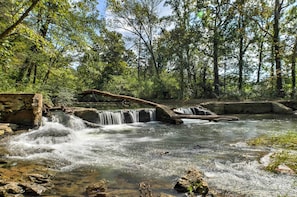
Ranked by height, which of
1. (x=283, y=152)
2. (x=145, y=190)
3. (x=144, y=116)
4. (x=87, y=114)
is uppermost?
(x=87, y=114)

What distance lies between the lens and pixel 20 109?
28.5ft

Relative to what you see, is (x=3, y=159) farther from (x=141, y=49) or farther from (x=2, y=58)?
(x=141, y=49)

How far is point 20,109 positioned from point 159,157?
17.8 ft

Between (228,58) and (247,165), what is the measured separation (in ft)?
75.1

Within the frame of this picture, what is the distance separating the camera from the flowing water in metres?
4.10

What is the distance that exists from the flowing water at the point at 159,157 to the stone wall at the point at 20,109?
842mm

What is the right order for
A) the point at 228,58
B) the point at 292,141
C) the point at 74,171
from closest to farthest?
1. the point at 74,171
2. the point at 292,141
3. the point at 228,58

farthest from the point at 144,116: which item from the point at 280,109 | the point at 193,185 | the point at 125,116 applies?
the point at 193,185

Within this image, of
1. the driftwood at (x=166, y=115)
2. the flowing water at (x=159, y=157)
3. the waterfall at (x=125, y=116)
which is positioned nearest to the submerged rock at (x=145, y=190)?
the flowing water at (x=159, y=157)

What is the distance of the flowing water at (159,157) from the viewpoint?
13.4 feet

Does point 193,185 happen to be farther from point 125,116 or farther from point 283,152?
point 125,116

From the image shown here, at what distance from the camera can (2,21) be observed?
7.98 meters

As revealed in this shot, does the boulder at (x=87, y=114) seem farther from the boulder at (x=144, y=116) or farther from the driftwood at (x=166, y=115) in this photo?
the boulder at (x=144, y=116)

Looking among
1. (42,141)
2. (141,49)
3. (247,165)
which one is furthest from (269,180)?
(141,49)
